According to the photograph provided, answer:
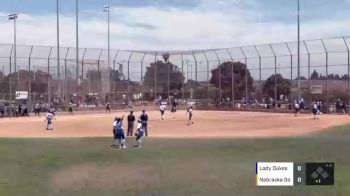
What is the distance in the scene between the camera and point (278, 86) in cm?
7044

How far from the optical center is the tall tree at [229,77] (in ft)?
261

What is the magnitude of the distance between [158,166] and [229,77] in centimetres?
6413

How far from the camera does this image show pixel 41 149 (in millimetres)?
25297

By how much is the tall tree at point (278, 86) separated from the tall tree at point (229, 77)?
206 inches

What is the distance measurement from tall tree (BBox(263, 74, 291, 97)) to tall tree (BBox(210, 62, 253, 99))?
524 centimetres

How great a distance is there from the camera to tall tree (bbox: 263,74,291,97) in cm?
7019
